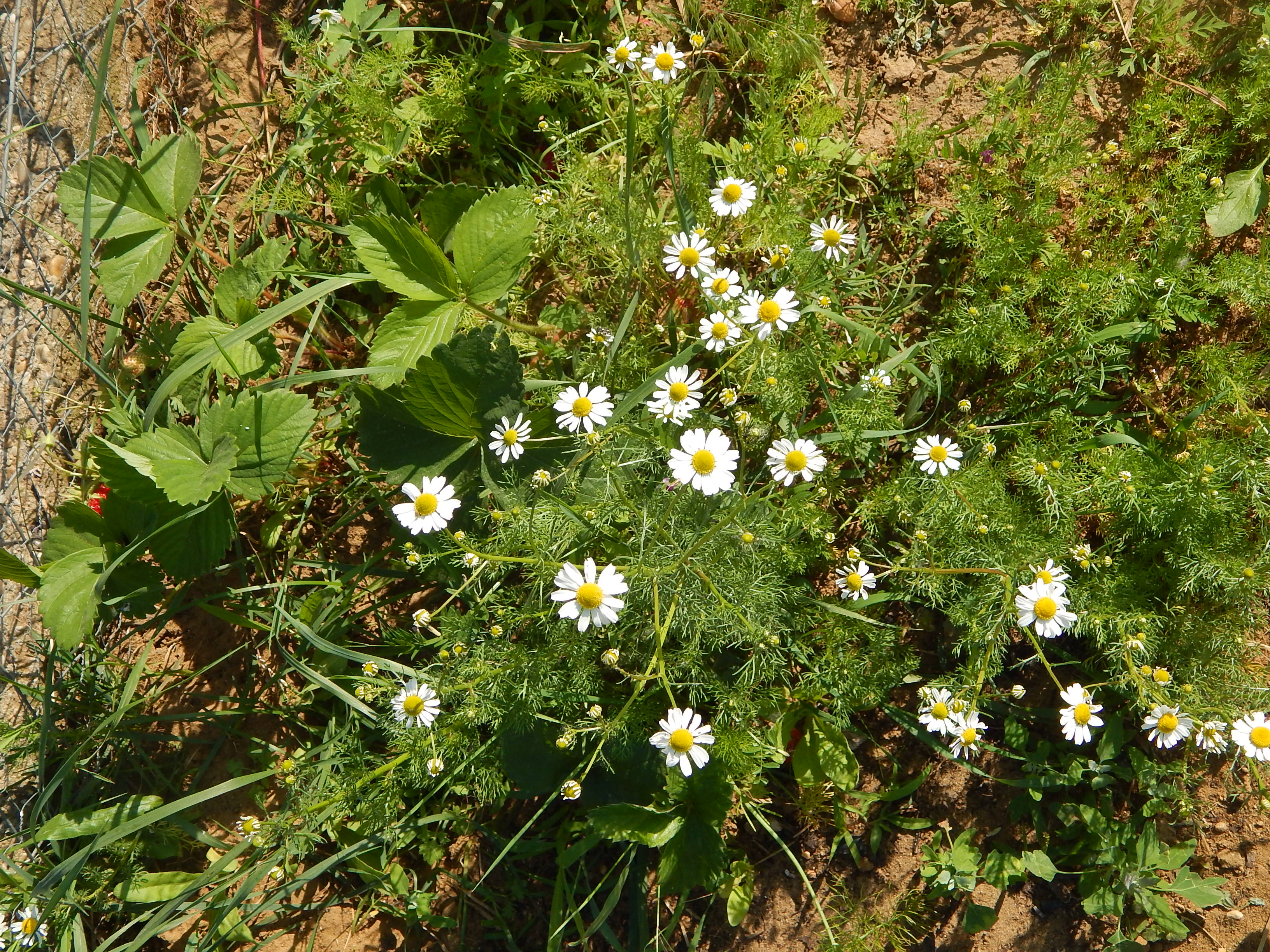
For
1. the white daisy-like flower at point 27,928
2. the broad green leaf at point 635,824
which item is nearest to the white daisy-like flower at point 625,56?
the broad green leaf at point 635,824

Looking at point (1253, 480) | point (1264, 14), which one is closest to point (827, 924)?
point (1253, 480)

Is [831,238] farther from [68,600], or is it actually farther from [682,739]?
[68,600]

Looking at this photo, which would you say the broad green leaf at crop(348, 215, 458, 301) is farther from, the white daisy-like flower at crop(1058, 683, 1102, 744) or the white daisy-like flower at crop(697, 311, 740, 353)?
the white daisy-like flower at crop(1058, 683, 1102, 744)

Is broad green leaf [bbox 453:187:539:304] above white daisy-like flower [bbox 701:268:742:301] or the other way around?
above

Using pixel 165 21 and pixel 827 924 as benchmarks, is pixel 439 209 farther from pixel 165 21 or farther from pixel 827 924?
pixel 827 924

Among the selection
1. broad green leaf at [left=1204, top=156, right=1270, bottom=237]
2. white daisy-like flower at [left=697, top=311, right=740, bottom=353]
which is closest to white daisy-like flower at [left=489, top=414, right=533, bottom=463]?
white daisy-like flower at [left=697, top=311, right=740, bottom=353]

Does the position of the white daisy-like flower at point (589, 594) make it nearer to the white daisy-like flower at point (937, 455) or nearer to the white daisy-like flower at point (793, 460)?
the white daisy-like flower at point (793, 460)
